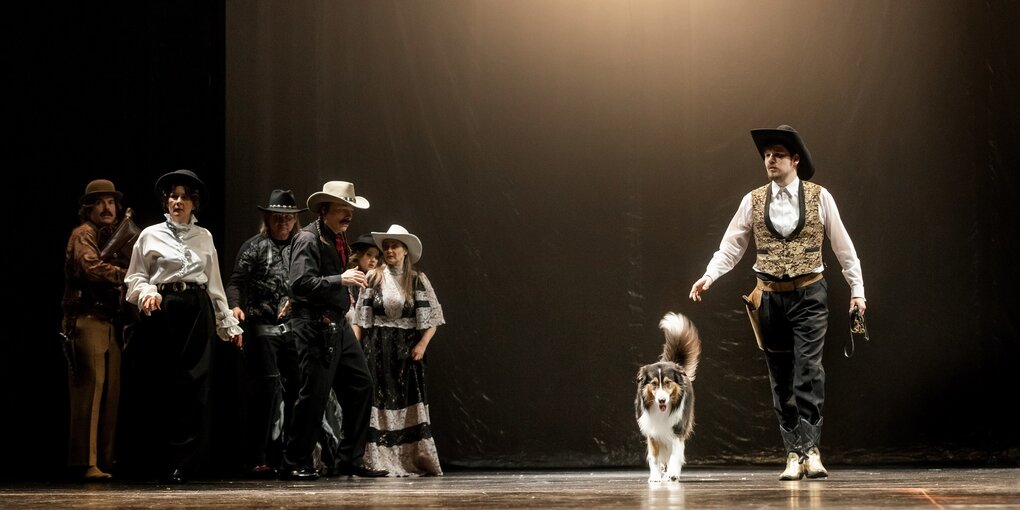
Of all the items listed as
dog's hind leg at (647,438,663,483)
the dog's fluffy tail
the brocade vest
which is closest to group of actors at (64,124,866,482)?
the brocade vest

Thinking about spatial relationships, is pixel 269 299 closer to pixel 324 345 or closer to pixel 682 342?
pixel 324 345

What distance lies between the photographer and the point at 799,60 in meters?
7.00

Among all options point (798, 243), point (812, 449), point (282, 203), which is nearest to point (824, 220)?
point (798, 243)

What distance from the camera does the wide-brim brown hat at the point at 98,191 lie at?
21.6 feet

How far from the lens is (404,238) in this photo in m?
6.68

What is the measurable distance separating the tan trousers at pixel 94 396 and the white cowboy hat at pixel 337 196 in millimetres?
1401

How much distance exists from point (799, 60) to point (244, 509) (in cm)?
457

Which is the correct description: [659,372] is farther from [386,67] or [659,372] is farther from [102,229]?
[102,229]

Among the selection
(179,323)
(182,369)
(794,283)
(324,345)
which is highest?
(794,283)

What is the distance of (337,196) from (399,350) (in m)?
1.02

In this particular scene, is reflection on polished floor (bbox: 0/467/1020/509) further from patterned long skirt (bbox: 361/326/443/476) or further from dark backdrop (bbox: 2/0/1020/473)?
dark backdrop (bbox: 2/0/1020/473)

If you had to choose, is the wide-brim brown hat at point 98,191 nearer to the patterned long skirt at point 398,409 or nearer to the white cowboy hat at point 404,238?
the white cowboy hat at point 404,238

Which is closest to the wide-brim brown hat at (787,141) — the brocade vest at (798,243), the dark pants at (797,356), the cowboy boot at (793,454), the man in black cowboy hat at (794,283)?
the man in black cowboy hat at (794,283)

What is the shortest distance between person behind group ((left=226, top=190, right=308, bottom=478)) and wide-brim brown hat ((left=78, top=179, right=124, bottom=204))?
30.7 inches
